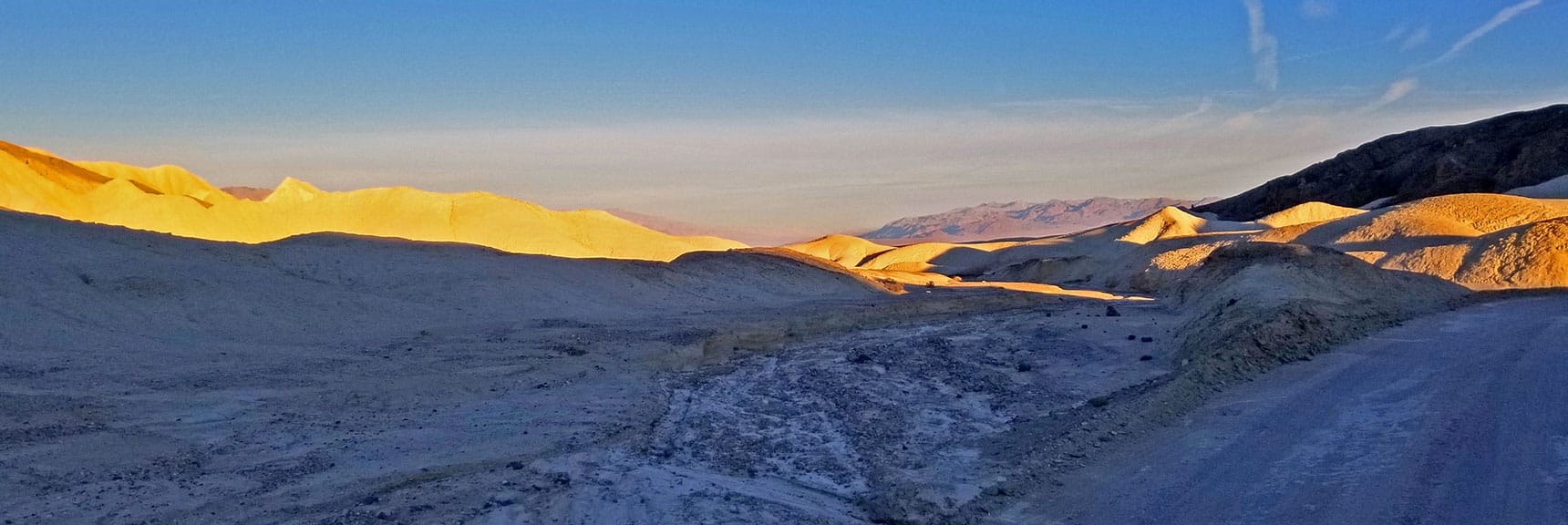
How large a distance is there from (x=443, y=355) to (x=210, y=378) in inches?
132

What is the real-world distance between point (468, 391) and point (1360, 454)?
9.05 meters

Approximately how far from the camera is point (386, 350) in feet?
49.3

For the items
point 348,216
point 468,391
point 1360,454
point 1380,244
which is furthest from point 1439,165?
point 468,391

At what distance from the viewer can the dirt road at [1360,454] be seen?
23.0ft

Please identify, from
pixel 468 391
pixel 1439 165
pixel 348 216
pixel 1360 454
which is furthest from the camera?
pixel 1439 165

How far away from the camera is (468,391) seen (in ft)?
39.7

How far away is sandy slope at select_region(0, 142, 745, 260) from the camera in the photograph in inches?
1740

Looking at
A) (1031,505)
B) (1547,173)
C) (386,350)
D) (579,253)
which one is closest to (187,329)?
(386,350)

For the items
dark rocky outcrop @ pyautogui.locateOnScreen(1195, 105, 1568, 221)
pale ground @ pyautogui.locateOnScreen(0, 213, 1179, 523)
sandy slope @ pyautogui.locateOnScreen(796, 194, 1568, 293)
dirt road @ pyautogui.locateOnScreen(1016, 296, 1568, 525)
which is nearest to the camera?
dirt road @ pyautogui.locateOnScreen(1016, 296, 1568, 525)

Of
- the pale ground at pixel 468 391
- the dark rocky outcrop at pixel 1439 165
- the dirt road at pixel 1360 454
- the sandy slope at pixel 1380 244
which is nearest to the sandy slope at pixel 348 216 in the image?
the sandy slope at pixel 1380 244

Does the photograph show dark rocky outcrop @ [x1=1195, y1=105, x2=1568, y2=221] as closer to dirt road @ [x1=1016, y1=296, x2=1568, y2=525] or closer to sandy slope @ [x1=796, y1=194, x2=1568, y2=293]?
sandy slope @ [x1=796, y1=194, x2=1568, y2=293]

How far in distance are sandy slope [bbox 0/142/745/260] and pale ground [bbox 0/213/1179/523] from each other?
77.1 feet

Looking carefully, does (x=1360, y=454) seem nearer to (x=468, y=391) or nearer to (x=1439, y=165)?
(x=468, y=391)

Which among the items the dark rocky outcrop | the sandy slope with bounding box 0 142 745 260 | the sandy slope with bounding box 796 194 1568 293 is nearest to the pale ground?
the sandy slope with bounding box 796 194 1568 293
